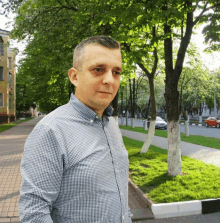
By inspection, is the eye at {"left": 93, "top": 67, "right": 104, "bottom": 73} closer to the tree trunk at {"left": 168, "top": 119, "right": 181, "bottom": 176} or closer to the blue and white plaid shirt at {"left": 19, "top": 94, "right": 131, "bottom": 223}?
the blue and white plaid shirt at {"left": 19, "top": 94, "right": 131, "bottom": 223}

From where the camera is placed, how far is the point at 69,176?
118 cm

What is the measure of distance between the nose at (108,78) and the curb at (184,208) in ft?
12.5

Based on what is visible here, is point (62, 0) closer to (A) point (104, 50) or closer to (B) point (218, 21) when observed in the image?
(B) point (218, 21)

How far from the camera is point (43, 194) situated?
3.61 ft

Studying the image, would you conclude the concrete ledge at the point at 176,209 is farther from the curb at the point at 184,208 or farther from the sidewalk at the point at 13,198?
the sidewalk at the point at 13,198

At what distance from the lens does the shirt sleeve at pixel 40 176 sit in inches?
42.9

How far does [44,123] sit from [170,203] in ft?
13.4

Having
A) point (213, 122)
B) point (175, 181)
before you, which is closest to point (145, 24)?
point (175, 181)

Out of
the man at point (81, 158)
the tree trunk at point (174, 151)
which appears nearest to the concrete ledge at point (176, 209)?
the tree trunk at point (174, 151)

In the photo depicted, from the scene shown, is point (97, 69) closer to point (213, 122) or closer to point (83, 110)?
point (83, 110)

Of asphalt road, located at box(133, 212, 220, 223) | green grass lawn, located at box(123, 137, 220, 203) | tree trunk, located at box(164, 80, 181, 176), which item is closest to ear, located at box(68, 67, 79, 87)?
asphalt road, located at box(133, 212, 220, 223)

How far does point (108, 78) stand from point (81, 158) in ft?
1.37

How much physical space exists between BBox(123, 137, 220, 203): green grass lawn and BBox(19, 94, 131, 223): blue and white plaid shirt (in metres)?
3.94

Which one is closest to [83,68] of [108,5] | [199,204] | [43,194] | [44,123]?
[44,123]
